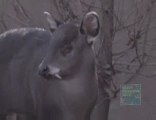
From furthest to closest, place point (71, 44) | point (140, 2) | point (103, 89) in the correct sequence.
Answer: point (140, 2)
point (103, 89)
point (71, 44)

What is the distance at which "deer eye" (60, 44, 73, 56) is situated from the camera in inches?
252

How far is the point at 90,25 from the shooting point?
654cm

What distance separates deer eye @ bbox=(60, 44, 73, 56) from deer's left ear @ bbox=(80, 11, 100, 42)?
219 mm

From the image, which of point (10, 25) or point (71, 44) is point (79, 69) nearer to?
point (71, 44)

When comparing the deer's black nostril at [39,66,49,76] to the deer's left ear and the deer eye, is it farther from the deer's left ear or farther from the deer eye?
the deer's left ear

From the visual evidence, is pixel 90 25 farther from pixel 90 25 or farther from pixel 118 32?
pixel 118 32

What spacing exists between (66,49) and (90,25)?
1.11 ft

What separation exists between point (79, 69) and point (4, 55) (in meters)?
1.08

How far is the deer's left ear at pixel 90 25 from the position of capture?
6.50 m

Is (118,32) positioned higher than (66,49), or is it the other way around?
(66,49)

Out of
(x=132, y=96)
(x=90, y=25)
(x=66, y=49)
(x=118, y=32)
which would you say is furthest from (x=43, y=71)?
(x=132, y=96)

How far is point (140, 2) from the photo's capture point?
380 inches

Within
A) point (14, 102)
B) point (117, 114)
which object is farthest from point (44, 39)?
point (117, 114)

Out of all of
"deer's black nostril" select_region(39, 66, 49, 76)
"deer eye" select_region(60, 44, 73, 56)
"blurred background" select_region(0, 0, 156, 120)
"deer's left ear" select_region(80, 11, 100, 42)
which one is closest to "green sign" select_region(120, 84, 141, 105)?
"blurred background" select_region(0, 0, 156, 120)
